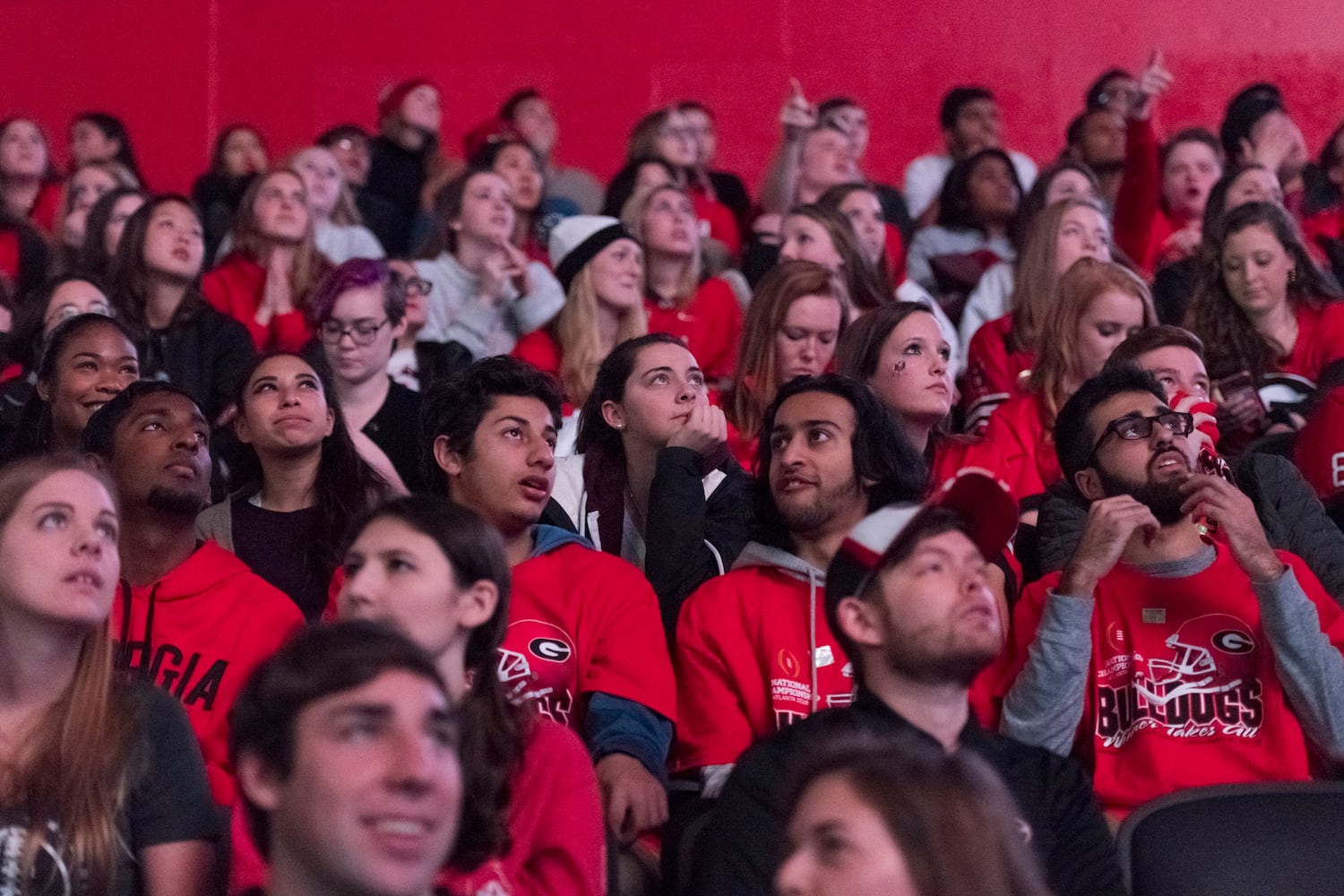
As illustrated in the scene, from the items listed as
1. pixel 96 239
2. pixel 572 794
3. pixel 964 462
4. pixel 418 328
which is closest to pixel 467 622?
pixel 572 794

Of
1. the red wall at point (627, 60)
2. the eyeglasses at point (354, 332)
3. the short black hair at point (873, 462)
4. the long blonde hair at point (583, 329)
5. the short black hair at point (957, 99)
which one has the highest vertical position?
the red wall at point (627, 60)

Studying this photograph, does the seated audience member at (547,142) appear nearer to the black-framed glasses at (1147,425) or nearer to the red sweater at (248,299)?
the red sweater at (248,299)

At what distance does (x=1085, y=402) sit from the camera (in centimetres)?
353

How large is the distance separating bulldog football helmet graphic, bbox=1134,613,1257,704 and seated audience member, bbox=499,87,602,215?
4386 millimetres

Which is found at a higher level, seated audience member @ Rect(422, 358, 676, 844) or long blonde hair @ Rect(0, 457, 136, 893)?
seated audience member @ Rect(422, 358, 676, 844)

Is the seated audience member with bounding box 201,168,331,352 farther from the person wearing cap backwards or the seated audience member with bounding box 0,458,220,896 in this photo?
the person wearing cap backwards

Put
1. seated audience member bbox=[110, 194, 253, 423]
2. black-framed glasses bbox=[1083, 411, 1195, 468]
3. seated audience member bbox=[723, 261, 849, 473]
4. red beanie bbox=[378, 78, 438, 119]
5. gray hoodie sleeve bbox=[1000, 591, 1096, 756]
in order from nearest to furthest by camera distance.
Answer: gray hoodie sleeve bbox=[1000, 591, 1096, 756], black-framed glasses bbox=[1083, 411, 1195, 468], seated audience member bbox=[723, 261, 849, 473], seated audience member bbox=[110, 194, 253, 423], red beanie bbox=[378, 78, 438, 119]

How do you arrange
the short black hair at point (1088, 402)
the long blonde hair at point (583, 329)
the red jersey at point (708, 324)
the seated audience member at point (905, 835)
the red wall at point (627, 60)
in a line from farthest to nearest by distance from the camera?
the red wall at point (627, 60), the red jersey at point (708, 324), the long blonde hair at point (583, 329), the short black hair at point (1088, 402), the seated audience member at point (905, 835)

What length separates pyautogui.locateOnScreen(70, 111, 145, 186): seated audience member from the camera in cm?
740

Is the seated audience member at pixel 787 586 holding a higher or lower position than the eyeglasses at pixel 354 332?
lower

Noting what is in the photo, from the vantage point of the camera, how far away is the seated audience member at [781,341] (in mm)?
4637

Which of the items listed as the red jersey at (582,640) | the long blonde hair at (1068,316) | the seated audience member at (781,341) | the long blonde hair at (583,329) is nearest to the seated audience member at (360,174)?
the long blonde hair at (583,329)


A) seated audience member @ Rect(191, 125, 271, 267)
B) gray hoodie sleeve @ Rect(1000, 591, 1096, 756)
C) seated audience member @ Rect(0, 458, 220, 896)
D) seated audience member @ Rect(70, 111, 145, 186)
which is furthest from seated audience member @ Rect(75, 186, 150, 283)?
gray hoodie sleeve @ Rect(1000, 591, 1096, 756)

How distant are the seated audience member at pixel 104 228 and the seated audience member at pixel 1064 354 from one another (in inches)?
112
